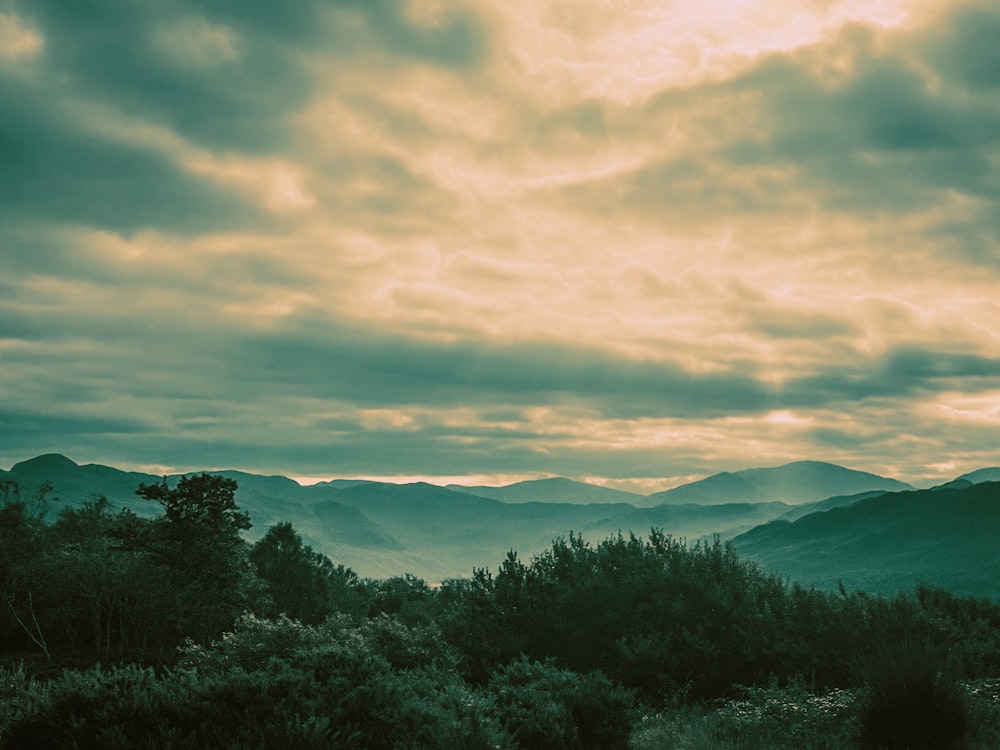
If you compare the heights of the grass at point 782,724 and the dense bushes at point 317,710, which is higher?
the dense bushes at point 317,710

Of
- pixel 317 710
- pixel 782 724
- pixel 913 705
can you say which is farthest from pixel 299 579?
pixel 913 705

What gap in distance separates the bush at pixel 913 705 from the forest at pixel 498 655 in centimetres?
3

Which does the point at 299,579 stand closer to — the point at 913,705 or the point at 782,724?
the point at 782,724

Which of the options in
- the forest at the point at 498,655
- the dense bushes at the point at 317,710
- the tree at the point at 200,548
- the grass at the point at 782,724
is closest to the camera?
the dense bushes at the point at 317,710

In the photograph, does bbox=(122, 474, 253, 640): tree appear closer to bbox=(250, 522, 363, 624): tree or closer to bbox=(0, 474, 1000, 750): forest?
bbox=(0, 474, 1000, 750): forest

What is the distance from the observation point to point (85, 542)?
43.5 m

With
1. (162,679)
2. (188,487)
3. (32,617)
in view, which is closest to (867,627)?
(162,679)

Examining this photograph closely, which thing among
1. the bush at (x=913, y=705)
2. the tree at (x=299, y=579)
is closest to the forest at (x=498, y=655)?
the bush at (x=913, y=705)

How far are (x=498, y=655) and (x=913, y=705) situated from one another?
377 inches

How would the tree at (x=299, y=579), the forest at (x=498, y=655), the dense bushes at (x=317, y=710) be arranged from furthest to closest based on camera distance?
the tree at (x=299, y=579) < the forest at (x=498, y=655) < the dense bushes at (x=317, y=710)

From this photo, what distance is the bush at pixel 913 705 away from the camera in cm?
1181

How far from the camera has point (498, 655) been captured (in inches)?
777

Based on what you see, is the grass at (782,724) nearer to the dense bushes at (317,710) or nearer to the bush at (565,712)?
the bush at (565,712)

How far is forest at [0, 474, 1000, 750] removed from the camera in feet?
36.7
